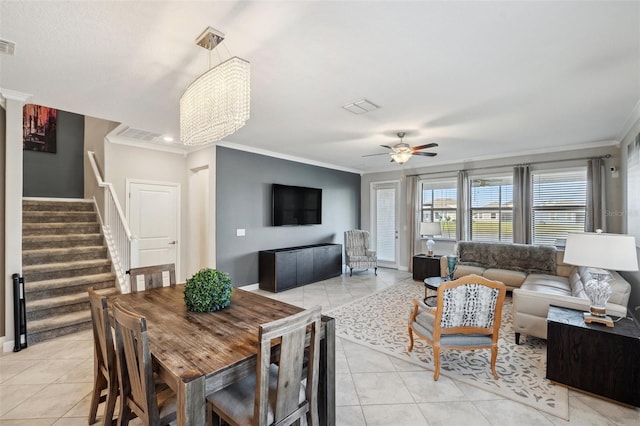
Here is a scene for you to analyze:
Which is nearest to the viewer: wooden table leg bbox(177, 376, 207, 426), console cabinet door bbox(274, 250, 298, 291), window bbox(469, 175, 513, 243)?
wooden table leg bbox(177, 376, 207, 426)

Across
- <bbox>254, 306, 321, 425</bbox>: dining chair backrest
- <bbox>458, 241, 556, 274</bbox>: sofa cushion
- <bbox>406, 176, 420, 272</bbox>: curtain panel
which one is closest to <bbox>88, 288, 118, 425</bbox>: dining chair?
<bbox>254, 306, 321, 425</bbox>: dining chair backrest

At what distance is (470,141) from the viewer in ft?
16.0

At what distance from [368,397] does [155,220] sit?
4763 mm

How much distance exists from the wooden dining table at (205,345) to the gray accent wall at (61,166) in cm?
534

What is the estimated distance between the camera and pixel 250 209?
17.9 ft

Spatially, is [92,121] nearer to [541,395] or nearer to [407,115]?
[407,115]

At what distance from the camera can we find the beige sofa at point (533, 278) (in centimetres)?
286

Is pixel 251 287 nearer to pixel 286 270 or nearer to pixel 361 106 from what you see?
pixel 286 270

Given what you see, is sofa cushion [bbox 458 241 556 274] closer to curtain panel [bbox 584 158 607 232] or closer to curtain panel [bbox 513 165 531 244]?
curtain panel [bbox 513 165 531 244]

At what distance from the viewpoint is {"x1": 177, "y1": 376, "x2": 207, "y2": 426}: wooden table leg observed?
1227mm

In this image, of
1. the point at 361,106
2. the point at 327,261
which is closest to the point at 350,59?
the point at 361,106

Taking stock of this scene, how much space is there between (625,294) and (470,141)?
9.60 ft

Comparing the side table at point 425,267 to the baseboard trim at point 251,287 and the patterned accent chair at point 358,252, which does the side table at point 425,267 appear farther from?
the baseboard trim at point 251,287

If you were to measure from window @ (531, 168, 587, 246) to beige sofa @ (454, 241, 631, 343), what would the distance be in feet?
1.87
